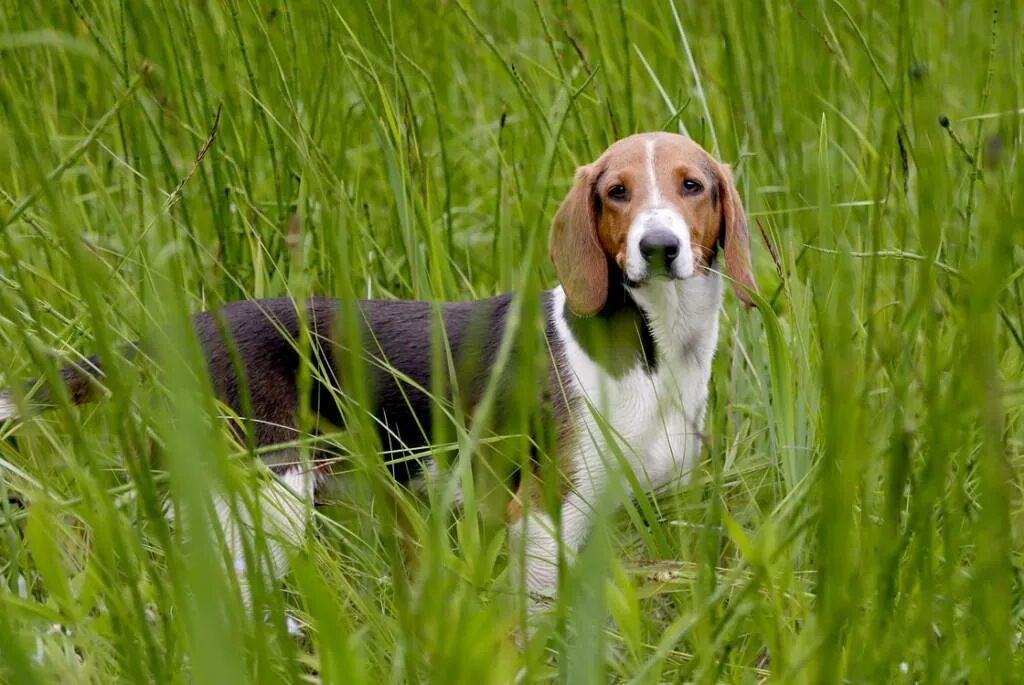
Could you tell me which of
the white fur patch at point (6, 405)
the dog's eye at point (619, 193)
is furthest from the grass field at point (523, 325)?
the dog's eye at point (619, 193)

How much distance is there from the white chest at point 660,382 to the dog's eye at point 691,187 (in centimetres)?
24

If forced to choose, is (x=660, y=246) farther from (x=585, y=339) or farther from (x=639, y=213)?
(x=585, y=339)

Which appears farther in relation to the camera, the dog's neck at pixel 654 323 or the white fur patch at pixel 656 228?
the dog's neck at pixel 654 323

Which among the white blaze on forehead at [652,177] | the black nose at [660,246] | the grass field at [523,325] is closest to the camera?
the grass field at [523,325]

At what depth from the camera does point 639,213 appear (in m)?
2.95

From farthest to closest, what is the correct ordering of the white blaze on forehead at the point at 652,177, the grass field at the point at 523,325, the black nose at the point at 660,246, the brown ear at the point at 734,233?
the brown ear at the point at 734,233 < the white blaze on forehead at the point at 652,177 < the black nose at the point at 660,246 < the grass field at the point at 523,325

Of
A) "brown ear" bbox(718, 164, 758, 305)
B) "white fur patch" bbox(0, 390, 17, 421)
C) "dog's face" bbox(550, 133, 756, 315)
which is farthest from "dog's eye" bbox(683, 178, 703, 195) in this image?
"white fur patch" bbox(0, 390, 17, 421)

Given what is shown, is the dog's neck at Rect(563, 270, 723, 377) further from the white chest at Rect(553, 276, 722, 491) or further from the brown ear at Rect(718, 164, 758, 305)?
the brown ear at Rect(718, 164, 758, 305)

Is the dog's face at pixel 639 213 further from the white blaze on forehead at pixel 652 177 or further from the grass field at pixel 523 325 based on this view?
the grass field at pixel 523 325

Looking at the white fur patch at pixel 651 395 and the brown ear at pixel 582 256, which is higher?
the brown ear at pixel 582 256

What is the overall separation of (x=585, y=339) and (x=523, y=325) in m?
2.06

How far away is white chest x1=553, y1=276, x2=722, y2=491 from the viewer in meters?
3.12

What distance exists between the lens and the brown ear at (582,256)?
310cm

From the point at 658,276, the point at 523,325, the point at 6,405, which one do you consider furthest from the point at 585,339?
the point at 523,325
